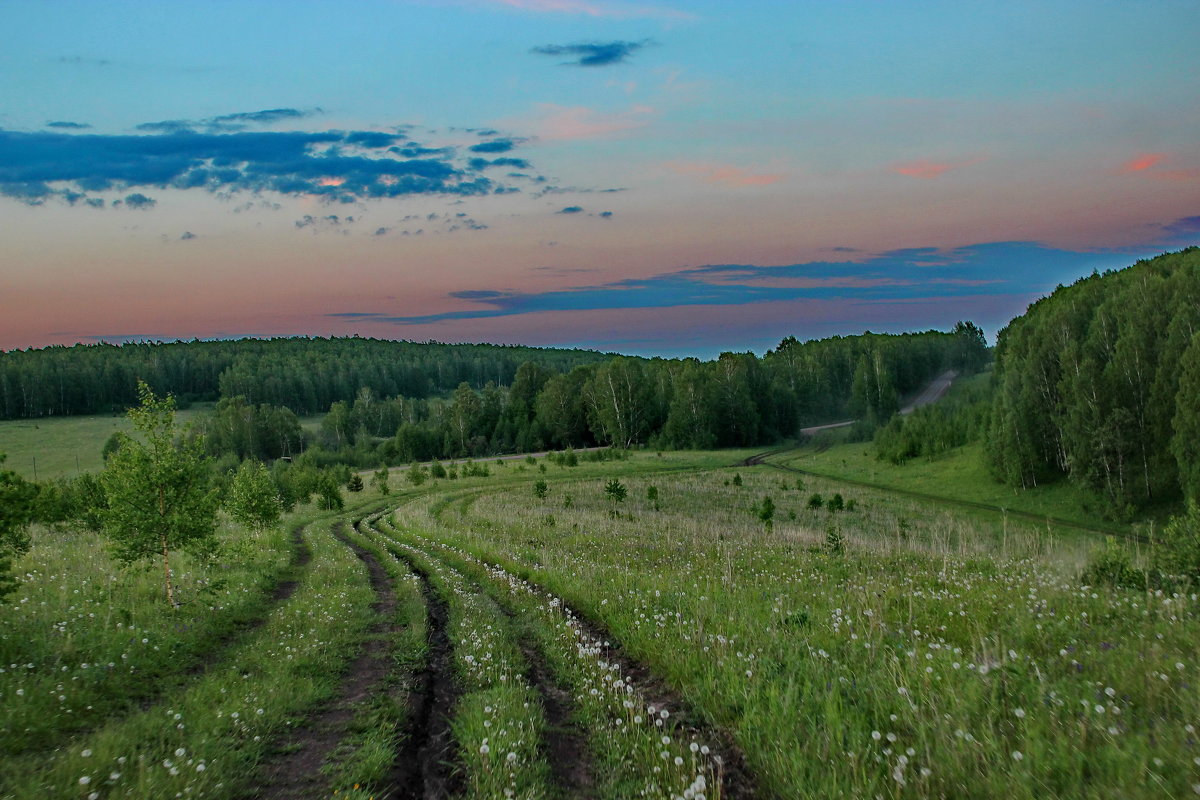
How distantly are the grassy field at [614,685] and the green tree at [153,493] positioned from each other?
1.03 metres

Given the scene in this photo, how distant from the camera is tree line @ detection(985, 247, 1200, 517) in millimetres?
50750

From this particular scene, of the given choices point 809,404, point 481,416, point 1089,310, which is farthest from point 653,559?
point 809,404

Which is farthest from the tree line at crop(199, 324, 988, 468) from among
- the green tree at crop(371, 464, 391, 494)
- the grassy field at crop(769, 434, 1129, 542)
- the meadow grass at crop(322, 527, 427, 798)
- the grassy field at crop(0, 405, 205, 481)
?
the meadow grass at crop(322, 527, 427, 798)

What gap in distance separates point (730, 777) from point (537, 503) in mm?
37551

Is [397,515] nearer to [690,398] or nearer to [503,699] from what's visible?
[503,699]

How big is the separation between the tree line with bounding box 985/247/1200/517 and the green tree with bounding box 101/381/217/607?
58.8 metres

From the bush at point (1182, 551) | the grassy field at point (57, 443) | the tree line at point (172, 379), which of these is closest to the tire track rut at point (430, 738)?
the bush at point (1182, 551)

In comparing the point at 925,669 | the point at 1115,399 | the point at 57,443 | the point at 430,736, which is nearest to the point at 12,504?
the point at 430,736

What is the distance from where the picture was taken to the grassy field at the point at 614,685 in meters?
5.68

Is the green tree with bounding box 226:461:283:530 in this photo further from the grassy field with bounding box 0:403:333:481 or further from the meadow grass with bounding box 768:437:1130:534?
the grassy field with bounding box 0:403:333:481

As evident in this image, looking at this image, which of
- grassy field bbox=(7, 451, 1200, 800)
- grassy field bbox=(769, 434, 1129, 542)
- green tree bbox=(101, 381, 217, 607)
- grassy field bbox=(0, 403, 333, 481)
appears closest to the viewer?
grassy field bbox=(7, 451, 1200, 800)

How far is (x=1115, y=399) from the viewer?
54.4 m

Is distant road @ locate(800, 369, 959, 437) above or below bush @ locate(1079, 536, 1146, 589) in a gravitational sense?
below

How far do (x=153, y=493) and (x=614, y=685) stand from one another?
39.5ft
